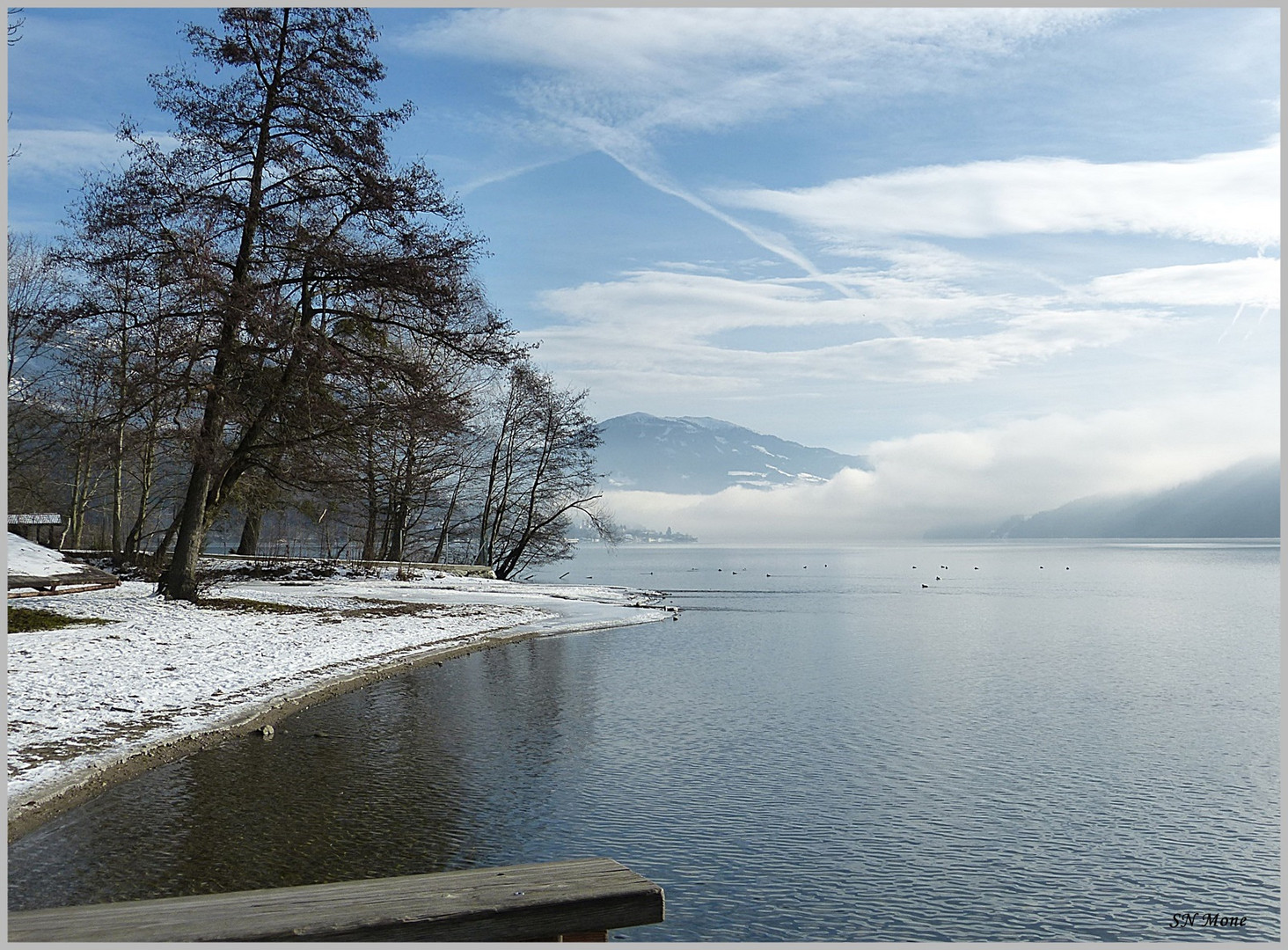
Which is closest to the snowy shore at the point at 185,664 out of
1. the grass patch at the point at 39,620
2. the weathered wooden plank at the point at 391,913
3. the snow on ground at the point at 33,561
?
the grass patch at the point at 39,620

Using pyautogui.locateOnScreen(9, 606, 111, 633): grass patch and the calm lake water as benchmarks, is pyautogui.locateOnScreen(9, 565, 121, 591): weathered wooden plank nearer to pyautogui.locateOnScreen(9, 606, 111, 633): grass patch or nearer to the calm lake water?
pyautogui.locateOnScreen(9, 606, 111, 633): grass patch

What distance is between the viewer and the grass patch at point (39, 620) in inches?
631

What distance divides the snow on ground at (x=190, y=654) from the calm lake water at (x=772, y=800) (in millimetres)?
707

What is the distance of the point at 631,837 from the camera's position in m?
8.31

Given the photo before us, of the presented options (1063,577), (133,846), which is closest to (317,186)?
(133,846)

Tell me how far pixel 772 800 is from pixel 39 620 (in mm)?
13073

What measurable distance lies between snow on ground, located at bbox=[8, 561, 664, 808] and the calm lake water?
707mm

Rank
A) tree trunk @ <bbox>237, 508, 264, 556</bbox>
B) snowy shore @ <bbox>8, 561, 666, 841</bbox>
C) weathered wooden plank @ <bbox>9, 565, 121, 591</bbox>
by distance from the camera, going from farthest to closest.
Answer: tree trunk @ <bbox>237, 508, 264, 556</bbox>, weathered wooden plank @ <bbox>9, 565, 121, 591</bbox>, snowy shore @ <bbox>8, 561, 666, 841</bbox>

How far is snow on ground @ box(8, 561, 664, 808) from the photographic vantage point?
394 inches

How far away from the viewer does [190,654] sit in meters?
15.0

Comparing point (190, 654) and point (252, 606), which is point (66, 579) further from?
point (190, 654)

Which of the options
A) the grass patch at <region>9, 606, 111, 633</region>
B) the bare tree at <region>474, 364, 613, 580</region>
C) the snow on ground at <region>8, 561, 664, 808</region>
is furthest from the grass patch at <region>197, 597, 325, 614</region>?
the bare tree at <region>474, 364, 613, 580</region>

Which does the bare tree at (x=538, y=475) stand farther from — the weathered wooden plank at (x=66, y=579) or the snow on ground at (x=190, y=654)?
the weathered wooden plank at (x=66, y=579)

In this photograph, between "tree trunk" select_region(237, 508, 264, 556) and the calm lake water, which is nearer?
the calm lake water
